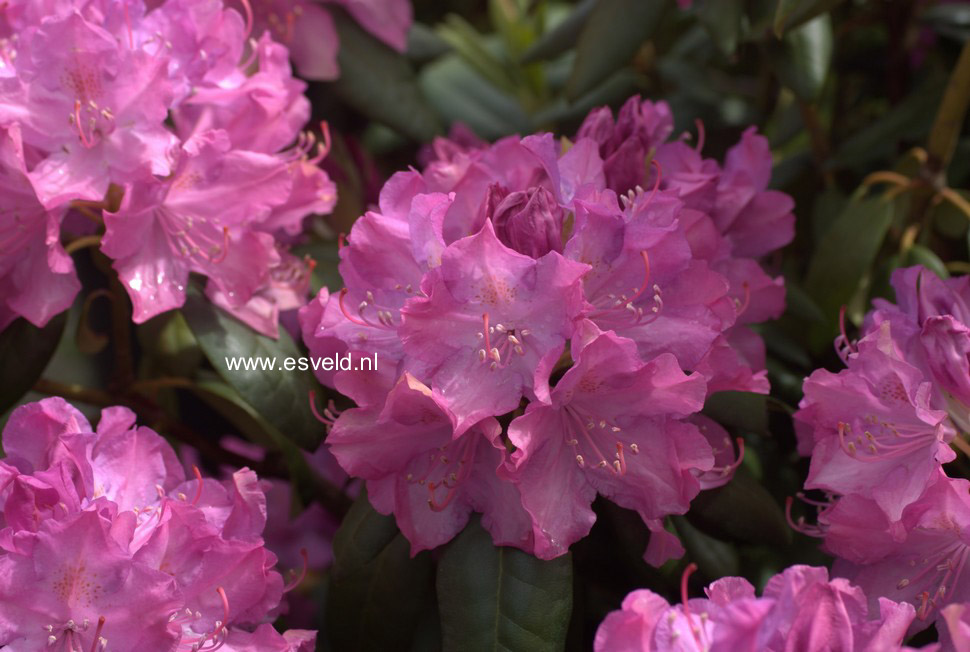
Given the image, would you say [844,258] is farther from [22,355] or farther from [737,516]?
[22,355]

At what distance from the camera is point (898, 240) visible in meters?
1.23

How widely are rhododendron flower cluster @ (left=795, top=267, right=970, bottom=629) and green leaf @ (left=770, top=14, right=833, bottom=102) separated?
452 millimetres

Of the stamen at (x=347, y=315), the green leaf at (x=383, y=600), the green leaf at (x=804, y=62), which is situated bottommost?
the green leaf at (x=383, y=600)

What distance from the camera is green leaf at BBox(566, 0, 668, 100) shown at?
1.26 metres

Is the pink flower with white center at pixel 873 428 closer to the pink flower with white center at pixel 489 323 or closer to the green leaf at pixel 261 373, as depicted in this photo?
the pink flower with white center at pixel 489 323

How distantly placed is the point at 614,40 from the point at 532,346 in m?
0.55

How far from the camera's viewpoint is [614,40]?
1260mm

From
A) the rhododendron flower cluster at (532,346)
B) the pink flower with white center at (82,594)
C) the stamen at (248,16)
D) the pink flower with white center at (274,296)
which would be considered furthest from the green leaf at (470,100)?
the pink flower with white center at (82,594)

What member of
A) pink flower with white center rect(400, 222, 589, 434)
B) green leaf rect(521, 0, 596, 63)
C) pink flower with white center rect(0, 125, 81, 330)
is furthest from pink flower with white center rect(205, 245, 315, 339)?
green leaf rect(521, 0, 596, 63)

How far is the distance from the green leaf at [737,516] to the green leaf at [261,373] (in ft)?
1.10

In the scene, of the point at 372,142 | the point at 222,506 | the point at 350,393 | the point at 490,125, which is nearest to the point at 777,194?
the point at 350,393

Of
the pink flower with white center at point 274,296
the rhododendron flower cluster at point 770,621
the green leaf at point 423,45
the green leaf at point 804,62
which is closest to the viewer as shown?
the rhododendron flower cluster at point 770,621

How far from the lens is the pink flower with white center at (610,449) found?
0.82 metres

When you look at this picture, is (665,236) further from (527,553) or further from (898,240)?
(898,240)
